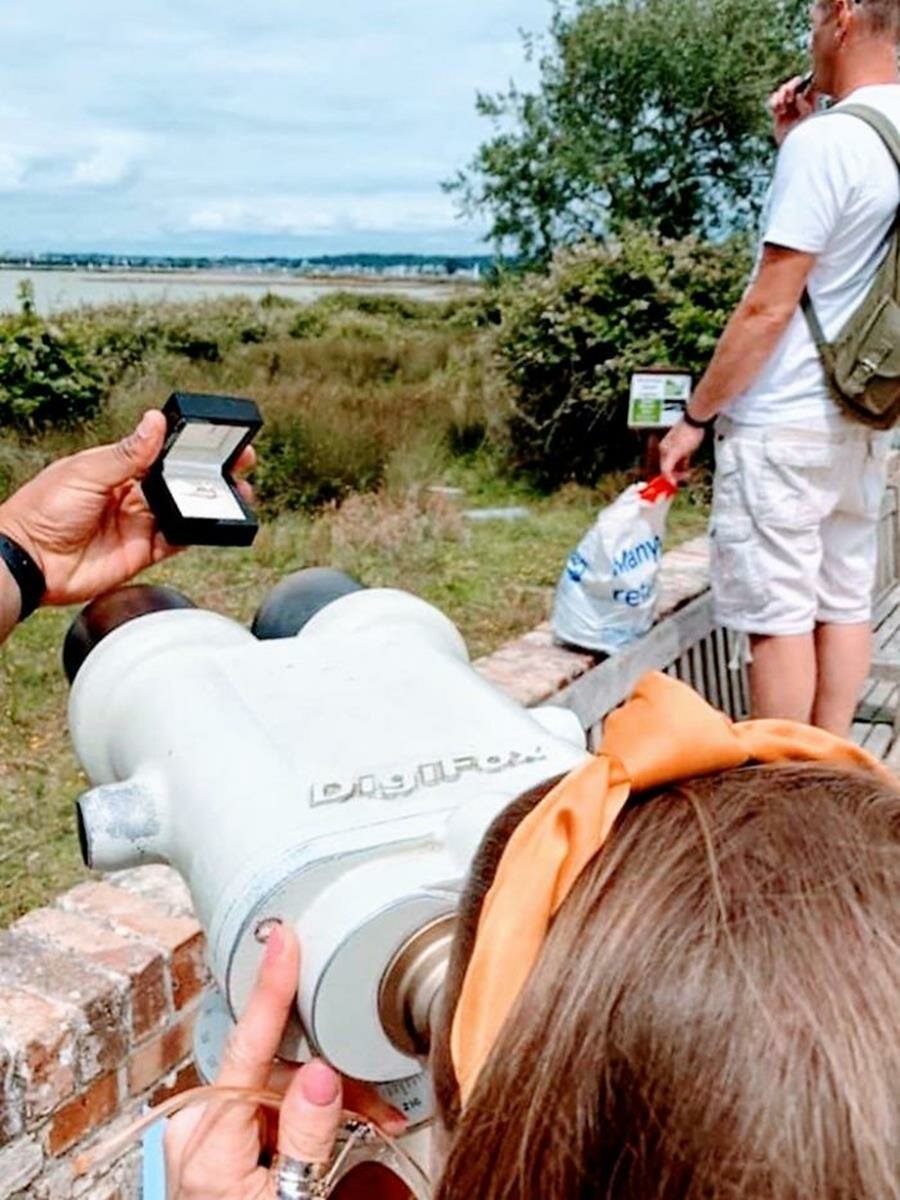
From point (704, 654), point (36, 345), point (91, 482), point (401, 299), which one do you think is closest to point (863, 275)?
point (704, 654)

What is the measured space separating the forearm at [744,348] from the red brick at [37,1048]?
68.3 inches

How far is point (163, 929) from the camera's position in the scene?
1960 mm

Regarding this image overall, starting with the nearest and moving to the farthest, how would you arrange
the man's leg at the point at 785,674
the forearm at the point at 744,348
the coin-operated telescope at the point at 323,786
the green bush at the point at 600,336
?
the coin-operated telescope at the point at 323,786
the forearm at the point at 744,348
the man's leg at the point at 785,674
the green bush at the point at 600,336

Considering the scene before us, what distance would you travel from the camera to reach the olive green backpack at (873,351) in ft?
8.48

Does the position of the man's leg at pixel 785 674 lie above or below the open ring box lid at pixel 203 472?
below

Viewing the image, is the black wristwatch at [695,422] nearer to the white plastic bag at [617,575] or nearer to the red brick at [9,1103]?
the white plastic bag at [617,575]

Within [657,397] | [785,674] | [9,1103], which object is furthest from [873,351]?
[9,1103]

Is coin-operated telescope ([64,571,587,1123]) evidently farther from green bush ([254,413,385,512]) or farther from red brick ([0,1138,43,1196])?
green bush ([254,413,385,512])

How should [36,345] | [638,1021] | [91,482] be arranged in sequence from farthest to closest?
1. [36,345]
2. [91,482]
3. [638,1021]

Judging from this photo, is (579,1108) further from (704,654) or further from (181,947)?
(704,654)

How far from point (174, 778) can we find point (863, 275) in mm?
2118

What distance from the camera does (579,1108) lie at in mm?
699

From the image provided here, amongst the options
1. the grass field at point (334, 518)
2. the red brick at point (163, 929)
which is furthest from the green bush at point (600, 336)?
the red brick at point (163, 929)

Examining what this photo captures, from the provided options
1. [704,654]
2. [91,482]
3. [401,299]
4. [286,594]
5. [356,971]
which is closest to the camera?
→ [356,971]
